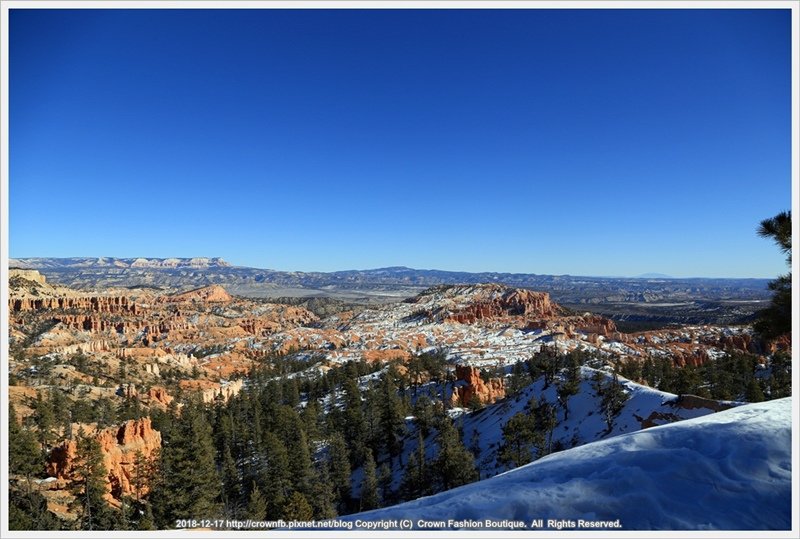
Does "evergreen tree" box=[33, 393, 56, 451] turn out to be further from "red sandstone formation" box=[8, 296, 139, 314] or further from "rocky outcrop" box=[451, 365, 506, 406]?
"red sandstone formation" box=[8, 296, 139, 314]

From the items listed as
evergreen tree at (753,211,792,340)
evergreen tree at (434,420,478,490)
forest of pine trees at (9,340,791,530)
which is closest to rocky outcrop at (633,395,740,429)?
forest of pine trees at (9,340,791,530)

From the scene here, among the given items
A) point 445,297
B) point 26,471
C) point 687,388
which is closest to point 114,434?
point 26,471

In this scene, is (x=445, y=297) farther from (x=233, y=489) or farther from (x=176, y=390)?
(x=233, y=489)

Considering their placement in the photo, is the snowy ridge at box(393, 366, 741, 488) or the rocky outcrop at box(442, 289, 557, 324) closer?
the snowy ridge at box(393, 366, 741, 488)

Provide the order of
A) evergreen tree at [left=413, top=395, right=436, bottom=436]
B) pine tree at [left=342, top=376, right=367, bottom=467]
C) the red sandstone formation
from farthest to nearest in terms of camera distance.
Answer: the red sandstone formation < pine tree at [left=342, top=376, right=367, bottom=467] < evergreen tree at [left=413, top=395, right=436, bottom=436]

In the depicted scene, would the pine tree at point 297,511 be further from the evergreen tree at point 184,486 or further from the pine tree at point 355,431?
the pine tree at point 355,431
